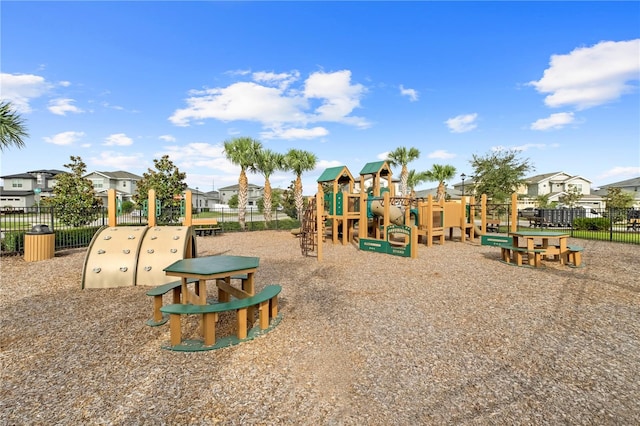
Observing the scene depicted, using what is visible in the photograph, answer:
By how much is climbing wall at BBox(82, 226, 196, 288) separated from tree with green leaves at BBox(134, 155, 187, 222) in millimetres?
13081

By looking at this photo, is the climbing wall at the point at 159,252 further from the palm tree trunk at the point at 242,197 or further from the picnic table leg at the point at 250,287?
the palm tree trunk at the point at 242,197

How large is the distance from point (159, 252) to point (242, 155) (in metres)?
15.8

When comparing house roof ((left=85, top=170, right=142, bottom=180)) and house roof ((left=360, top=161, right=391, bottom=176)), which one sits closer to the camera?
house roof ((left=360, top=161, right=391, bottom=176))

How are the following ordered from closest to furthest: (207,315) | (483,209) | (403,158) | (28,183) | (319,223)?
(207,315), (319,223), (483,209), (403,158), (28,183)

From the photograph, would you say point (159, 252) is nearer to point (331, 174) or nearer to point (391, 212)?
point (331, 174)

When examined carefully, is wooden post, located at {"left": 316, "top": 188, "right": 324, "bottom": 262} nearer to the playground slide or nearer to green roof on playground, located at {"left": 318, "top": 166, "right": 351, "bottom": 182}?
green roof on playground, located at {"left": 318, "top": 166, "right": 351, "bottom": 182}

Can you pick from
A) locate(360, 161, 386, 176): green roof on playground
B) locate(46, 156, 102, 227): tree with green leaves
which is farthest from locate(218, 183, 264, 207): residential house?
locate(360, 161, 386, 176): green roof on playground

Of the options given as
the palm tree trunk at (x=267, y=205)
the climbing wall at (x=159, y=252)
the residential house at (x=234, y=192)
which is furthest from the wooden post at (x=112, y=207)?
the residential house at (x=234, y=192)

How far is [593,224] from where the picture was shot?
21234 millimetres

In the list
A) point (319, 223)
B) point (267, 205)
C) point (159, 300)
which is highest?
point (267, 205)

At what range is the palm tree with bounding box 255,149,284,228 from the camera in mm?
23578

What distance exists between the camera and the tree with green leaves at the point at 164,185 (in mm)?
20250

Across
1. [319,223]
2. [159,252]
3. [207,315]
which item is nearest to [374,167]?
[319,223]


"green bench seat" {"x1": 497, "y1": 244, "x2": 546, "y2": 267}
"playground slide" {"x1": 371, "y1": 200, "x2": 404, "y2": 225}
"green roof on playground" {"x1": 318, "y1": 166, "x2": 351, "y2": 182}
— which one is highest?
"green roof on playground" {"x1": 318, "y1": 166, "x2": 351, "y2": 182}
